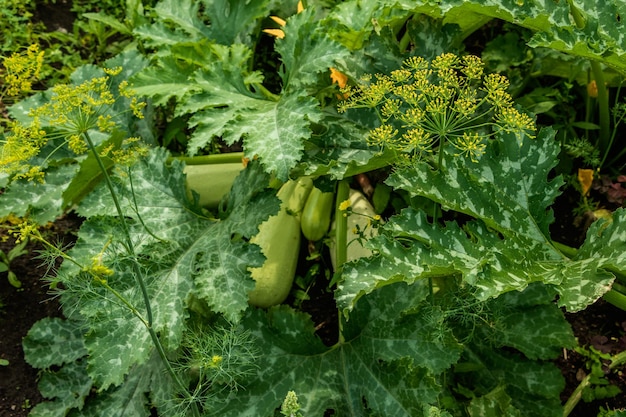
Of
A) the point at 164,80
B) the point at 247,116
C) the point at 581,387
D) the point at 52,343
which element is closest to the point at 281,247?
the point at 247,116

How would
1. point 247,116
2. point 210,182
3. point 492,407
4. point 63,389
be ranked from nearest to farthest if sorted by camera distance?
point 492,407 < point 247,116 < point 63,389 < point 210,182

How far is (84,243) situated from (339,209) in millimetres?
1061

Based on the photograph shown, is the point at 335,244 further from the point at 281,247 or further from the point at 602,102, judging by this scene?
the point at 602,102

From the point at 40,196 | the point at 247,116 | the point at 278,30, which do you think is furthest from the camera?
the point at 278,30

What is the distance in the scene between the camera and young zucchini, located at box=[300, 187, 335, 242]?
335cm

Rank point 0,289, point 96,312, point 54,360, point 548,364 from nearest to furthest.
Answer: point 96,312
point 548,364
point 54,360
point 0,289

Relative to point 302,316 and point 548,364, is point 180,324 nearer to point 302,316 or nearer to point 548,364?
Result: point 302,316

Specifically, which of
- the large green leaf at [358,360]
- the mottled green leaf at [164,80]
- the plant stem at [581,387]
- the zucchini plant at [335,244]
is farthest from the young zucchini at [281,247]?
the plant stem at [581,387]

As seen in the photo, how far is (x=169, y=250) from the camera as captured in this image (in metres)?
2.98

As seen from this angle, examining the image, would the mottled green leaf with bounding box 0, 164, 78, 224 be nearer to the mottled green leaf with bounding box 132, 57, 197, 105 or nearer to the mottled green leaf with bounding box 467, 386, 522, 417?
the mottled green leaf with bounding box 132, 57, 197, 105

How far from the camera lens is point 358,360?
2.86 meters

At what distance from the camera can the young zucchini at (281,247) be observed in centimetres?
328

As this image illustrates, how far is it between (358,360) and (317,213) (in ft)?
2.50

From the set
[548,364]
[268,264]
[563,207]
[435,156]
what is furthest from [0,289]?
[563,207]
